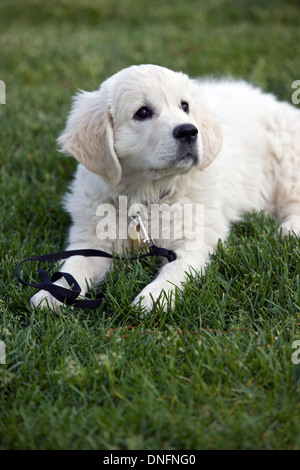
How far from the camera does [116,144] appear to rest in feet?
9.30

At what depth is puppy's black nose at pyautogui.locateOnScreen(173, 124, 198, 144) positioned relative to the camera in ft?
8.67

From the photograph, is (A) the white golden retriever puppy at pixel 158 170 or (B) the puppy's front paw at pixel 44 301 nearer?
(B) the puppy's front paw at pixel 44 301

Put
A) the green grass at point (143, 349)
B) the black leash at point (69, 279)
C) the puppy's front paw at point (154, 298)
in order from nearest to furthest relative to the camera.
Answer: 1. the green grass at point (143, 349)
2. the puppy's front paw at point (154, 298)
3. the black leash at point (69, 279)

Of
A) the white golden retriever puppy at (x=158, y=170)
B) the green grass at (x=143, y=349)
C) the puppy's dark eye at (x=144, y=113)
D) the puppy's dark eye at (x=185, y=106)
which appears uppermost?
the puppy's dark eye at (x=185, y=106)

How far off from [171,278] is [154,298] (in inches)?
7.5

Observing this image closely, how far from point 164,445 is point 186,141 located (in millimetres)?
1532

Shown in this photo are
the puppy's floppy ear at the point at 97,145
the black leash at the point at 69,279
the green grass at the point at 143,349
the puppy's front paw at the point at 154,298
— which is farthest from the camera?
the puppy's floppy ear at the point at 97,145

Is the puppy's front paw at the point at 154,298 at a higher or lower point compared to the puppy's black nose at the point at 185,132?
lower

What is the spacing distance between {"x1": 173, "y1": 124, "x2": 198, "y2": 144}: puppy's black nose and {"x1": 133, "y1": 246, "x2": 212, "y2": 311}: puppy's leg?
25.0 inches

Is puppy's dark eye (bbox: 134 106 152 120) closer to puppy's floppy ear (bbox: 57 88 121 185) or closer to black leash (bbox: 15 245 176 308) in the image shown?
puppy's floppy ear (bbox: 57 88 121 185)

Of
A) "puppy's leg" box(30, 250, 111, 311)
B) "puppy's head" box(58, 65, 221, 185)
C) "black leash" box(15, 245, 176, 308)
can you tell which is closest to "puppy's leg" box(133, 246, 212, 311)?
"black leash" box(15, 245, 176, 308)

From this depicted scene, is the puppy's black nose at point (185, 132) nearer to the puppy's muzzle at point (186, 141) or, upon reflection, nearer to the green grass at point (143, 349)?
the puppy's muzzle at point (186, 141)

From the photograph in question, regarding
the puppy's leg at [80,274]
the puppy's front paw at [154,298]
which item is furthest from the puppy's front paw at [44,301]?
the puppy's front paw at [154,298]

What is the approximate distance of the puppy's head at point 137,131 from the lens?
8.86 feet
